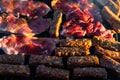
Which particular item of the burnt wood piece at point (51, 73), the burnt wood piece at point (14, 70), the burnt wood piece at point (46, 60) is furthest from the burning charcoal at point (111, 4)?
the burnt wood piece at point (14, 70)

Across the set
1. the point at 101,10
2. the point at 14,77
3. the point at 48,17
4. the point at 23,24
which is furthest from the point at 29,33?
the point at 101,10

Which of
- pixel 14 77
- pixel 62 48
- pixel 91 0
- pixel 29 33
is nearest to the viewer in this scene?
pixel 14 77

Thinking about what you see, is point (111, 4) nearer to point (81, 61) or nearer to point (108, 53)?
point (108, 53)

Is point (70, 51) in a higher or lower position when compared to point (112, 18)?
lower

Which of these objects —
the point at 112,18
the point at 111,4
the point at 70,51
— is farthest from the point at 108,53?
the point at 111,4

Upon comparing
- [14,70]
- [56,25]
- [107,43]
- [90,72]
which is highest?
[56,25]

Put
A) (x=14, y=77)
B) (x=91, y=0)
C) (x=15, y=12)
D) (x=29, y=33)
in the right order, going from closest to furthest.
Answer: (x=14, y=77)
(x=29, y=33)
(x=15, y=12)
(x=91, y=0)

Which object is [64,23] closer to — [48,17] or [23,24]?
[48,17]
